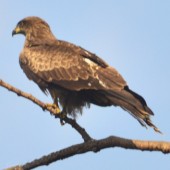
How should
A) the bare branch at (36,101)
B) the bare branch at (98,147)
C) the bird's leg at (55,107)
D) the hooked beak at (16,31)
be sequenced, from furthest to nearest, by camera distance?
the hooked beak at (16,31) → the bird's leg at (55,107) → the bare branch at (36,101) → the bare branch at (98,147)

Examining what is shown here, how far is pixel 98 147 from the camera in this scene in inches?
268

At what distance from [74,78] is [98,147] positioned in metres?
2.53

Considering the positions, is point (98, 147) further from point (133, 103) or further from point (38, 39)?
point (38, 39)

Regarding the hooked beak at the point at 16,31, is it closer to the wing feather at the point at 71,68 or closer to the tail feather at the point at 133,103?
the wing feather at the point at 71,68

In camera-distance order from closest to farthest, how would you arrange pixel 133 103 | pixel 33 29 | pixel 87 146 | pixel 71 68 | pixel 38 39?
pixel 87 146 → pixel 133 103 → pixel 71 68 → pixel 38 39 → pixel 33 29

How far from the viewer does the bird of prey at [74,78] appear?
8278 mm

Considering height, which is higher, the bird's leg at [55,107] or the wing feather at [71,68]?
the wing feather at [71,68]

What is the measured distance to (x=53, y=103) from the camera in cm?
926

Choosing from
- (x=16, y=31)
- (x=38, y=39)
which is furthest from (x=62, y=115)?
(x=16, y=31)

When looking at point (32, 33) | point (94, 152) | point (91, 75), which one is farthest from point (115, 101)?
point (32, 33)

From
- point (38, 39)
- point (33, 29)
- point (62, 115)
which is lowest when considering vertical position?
point (62, 115)

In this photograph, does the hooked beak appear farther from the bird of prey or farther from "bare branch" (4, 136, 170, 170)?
"bare branch" (4, 136, 170, 170)

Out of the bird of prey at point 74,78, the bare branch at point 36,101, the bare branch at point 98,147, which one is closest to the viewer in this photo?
the bare branch at point 98,147

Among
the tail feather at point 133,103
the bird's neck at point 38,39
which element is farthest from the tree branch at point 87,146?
the bird's neck at point 38,39
